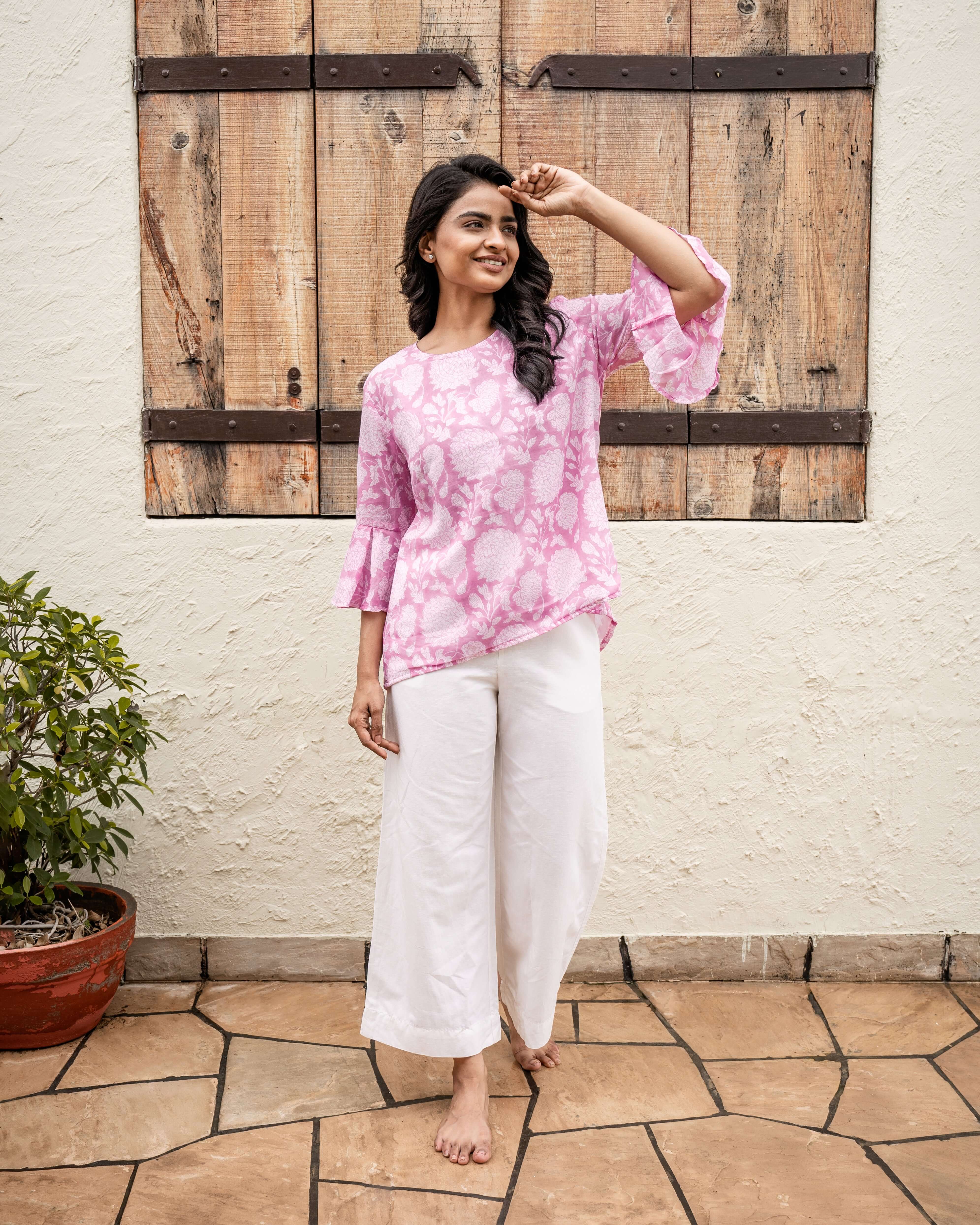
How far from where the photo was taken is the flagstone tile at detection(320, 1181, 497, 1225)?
1.79 m

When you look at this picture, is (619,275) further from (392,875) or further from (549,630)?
(392,875)

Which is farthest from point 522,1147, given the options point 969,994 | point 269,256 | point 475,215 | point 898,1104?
point 269,256

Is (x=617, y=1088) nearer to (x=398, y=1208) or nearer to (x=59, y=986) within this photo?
(x=398, y=1208)

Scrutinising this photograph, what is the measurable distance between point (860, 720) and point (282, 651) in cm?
155

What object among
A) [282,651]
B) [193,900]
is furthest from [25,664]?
[193,900]

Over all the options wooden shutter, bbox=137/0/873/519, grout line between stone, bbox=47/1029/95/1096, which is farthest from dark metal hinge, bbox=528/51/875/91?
grout line between stone, bbox=47/1029/95/1096

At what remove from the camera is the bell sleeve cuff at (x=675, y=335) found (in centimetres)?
180

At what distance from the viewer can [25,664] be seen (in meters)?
2.24

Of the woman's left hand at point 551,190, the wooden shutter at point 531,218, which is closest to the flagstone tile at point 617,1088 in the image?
the wooden shutter at point 531,218

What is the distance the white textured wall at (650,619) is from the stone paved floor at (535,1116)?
0.29 meters

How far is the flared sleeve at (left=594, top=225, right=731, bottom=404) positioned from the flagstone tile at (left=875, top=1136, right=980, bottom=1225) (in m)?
1.52

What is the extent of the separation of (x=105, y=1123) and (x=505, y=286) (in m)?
1.88

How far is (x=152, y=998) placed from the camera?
265 cm

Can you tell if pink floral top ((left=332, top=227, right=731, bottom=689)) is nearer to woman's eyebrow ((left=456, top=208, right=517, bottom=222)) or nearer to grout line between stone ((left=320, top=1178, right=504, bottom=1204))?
woman's eyebrow ((left=456, top=208, right=517, bottom=222))
